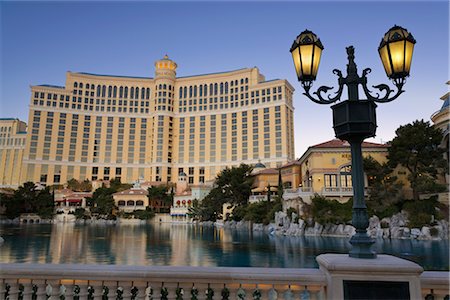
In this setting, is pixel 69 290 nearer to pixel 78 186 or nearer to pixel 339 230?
pixel 339 230

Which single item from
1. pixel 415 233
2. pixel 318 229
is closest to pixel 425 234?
pixel 415 233

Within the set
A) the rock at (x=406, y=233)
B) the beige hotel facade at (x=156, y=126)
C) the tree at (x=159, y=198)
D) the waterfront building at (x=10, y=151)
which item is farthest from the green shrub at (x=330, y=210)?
the waterfront building at (x=10, y=151)

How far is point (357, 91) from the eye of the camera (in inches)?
184

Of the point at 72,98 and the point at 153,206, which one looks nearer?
the point at 153,206

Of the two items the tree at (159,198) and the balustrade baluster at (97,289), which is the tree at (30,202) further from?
the balustrade baluster at (97,289)

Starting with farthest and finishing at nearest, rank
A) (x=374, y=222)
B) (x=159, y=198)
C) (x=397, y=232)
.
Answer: (x=159, y=198), (x=374, y=222), (x=397, y=232)

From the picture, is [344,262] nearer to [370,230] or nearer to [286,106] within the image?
[370,230]

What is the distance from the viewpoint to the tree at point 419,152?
29.2m

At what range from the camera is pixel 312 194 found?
3234 cm

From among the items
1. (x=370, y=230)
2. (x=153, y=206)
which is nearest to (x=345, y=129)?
(x=370, y=230)

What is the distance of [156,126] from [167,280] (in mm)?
106153

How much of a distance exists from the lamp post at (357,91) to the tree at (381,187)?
2819 centimetres

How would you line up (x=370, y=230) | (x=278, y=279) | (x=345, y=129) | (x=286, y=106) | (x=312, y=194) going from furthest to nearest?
(x=286, y=106), (x=312, y=194), (x=370, y=230), (x=345, y=129), (x=278, y=279)

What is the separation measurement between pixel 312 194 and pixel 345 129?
29216mm
